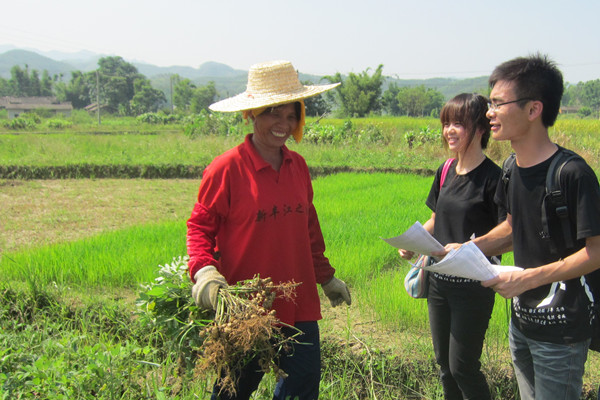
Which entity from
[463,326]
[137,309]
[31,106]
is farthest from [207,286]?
[31,106]

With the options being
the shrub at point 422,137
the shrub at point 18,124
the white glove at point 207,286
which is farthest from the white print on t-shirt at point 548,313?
the shrub at point 18,124

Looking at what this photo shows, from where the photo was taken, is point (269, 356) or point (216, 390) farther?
point (216, 390)

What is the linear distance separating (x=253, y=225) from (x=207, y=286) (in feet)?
0.96

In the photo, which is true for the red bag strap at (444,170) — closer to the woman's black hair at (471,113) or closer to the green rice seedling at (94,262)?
the woman's black hair at (471,113)

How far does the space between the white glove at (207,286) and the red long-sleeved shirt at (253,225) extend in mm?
56

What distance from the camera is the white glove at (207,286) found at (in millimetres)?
1646

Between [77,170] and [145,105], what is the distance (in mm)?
80673

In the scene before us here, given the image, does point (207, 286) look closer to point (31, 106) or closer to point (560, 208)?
point (560, 208)

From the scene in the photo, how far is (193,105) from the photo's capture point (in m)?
80.3

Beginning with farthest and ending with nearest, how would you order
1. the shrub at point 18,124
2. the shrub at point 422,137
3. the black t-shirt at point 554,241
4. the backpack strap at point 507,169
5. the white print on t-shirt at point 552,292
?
the shrub at point 18,124 < the shrub at point 422,137 < the backpack strap at point 507,169 < the white print on t-shirt at point 552,292 < the black t-shirt at point 554,241

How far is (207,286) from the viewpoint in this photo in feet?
5.46

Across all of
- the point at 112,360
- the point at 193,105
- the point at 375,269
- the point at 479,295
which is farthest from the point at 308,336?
the point at 193,105

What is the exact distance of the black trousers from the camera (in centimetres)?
198

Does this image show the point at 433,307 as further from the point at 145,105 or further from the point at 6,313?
the point at 145,105
